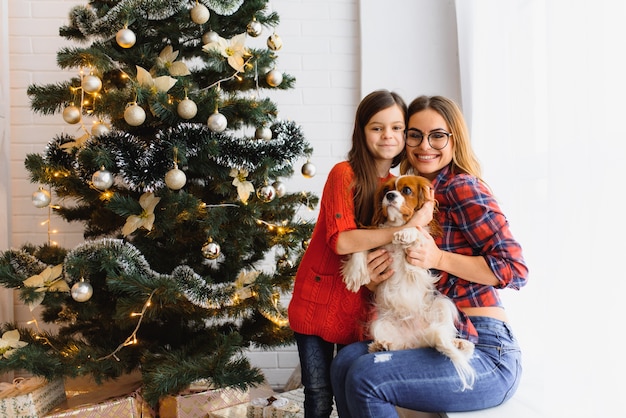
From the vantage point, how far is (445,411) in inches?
54.3

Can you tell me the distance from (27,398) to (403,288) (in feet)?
5.00

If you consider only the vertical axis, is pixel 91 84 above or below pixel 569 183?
above

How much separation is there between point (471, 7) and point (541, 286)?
4.67 feet

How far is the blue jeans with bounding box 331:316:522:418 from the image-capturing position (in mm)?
1344

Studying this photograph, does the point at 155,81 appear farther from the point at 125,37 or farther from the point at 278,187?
the point at 278,187

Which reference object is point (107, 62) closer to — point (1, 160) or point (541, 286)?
point (1, 160)

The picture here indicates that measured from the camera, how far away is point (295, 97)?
9.25 feet

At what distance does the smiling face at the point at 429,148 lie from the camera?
5.29ft

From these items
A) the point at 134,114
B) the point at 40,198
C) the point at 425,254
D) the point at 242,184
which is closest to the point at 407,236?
the point at 425,254

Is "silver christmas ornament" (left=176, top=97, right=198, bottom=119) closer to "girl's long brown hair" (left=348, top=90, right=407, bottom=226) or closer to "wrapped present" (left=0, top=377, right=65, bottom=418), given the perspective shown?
"girl's long brown hair" (left=348, top=90, right=407, bottom=226)

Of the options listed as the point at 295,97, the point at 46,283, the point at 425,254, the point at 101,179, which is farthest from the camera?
the point at 295,97

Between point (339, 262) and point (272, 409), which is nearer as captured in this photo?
point (339, 262)

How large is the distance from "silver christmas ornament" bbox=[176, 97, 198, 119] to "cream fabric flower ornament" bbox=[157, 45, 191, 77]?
0.16 metres

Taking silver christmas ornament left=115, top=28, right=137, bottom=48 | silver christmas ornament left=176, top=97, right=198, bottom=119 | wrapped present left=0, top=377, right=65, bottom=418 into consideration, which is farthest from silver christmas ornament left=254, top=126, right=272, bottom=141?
wrapped present left=0, top=377, right=65, bottom=418
